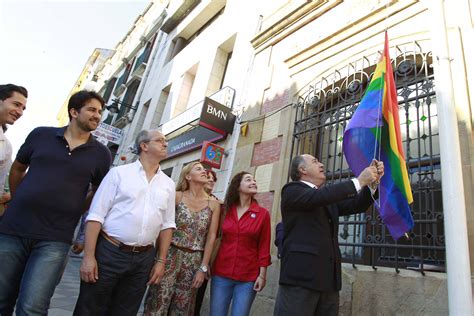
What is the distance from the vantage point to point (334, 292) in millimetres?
2250

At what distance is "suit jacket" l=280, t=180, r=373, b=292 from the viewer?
7.10ft

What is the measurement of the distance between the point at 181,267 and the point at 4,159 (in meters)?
1.60

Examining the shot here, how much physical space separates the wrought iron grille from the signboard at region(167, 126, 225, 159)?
8.77 ft

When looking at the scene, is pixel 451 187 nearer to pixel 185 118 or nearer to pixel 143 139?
pixel 143 139

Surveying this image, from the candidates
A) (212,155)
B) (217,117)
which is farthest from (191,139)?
(212,155)

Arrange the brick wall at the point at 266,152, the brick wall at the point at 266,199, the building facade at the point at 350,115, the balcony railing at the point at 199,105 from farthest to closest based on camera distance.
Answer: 1. the balcony railing at the point at 199,105
2. the brick wall at the point at 266,152
3. the brick wall at the point at 266,199
4. the building facade at the point at 350,115

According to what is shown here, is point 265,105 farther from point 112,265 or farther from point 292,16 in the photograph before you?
point 112,265

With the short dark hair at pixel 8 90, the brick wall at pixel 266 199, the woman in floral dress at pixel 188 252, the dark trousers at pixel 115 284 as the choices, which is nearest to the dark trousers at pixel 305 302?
the woman in floral dress at pixel 188 252

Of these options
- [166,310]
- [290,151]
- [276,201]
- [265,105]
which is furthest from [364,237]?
[265,105]

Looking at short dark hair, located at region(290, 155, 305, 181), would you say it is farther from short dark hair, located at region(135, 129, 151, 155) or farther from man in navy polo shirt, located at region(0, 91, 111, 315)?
man in navy polo shirt, located at region(0, 91, 111, 315)

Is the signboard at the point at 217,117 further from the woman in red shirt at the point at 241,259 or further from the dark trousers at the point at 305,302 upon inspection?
the dark trousers at the point at 305,302

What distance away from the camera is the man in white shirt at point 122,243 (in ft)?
7.06

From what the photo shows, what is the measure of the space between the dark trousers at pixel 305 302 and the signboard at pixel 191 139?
4.96m

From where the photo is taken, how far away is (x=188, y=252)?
289 cm
